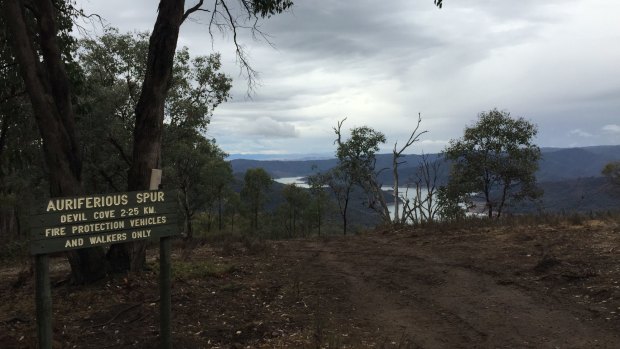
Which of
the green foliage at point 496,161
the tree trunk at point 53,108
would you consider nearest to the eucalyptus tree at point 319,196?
the green foliage at point 496,161

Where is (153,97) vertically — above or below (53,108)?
above

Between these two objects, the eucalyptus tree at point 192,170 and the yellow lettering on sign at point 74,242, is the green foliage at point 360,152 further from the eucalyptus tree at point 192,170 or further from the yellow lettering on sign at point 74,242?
the yellow lettering on sign at point 74,242

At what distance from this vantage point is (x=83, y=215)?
13.4 ft

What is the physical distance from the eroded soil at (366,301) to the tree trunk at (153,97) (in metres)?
1.67

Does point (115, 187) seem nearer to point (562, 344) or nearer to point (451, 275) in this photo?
point (451, 275)

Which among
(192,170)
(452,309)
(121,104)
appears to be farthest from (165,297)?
(192,170)

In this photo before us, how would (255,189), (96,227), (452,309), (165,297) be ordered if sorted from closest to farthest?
(96,227)
(165,297)
(452,309)
(255,189)

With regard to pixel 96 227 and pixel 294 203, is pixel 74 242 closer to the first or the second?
pixel 96 227

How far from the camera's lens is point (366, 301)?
6.82 meters

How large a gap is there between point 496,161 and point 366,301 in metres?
23.3

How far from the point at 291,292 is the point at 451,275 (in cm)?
278

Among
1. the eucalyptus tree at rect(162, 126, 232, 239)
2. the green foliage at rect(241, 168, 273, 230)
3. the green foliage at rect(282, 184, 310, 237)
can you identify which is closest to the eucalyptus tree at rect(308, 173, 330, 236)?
the green foliage at rect(282, 184, 310, 237)

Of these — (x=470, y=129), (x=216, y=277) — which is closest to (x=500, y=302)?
(x=216, y=277)

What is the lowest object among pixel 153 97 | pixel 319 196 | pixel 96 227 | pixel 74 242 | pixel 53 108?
pixel 319 196
